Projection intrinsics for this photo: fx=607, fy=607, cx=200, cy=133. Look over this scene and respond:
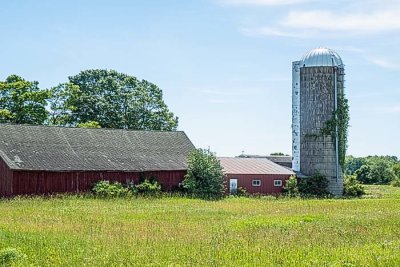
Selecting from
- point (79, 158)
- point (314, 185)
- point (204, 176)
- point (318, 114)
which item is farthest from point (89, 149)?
point (318, 114)

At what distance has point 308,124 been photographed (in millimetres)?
48125

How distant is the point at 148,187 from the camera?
39.4 metres

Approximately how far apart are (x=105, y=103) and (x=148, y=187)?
24392 millimetres

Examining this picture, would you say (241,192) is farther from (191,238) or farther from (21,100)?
(191,238)

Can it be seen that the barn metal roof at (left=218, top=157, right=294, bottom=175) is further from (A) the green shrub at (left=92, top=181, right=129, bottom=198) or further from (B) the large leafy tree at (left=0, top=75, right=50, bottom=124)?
(B) the large leafy tree at (left=0, top=75, right=50, bottom=124)

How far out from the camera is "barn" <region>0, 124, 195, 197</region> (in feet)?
117

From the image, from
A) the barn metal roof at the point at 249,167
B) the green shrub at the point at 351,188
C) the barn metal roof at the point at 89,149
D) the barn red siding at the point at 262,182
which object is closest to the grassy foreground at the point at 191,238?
the barn metal roof at the point at 89,149

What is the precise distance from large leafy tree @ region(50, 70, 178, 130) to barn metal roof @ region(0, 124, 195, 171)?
15822 millimetres

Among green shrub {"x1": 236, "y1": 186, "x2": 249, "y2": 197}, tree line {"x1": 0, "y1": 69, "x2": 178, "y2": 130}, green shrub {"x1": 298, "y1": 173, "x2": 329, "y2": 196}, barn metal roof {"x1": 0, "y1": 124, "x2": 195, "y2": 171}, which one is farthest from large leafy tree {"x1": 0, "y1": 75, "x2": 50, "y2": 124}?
green shrub {"x1": 298, "y1": 173, "x2": 329, "y2": 196}

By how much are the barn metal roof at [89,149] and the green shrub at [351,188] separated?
12.9 metres

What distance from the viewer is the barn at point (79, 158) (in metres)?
35.7

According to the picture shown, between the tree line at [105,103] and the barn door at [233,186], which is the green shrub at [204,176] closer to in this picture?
the barn door at [233,186]

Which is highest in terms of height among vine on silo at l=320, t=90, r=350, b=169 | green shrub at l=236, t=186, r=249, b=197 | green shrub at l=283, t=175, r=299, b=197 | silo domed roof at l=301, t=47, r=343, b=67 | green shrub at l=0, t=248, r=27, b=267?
silo domed roof at l=301, t=47, r=343, b=67

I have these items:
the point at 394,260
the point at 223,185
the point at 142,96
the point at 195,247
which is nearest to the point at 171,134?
the point at 223,185
